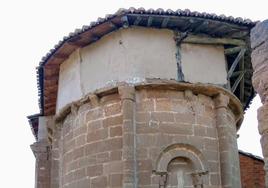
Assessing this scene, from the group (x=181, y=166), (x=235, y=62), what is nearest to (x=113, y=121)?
(x=181, y=166)

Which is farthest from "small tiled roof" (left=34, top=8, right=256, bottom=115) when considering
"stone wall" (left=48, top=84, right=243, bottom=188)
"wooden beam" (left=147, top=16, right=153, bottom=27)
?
"stone wall" (left=48, top=84, right=243, bottom=188)

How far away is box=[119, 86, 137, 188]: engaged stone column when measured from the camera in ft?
30.7

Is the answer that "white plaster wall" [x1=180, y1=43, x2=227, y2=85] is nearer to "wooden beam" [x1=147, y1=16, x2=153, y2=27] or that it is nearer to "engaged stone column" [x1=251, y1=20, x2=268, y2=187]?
"wooden beam" [x1=147, y1=16, x2=153, y2=27]

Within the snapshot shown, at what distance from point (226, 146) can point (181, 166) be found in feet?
3.38

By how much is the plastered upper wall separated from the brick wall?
5.47 metres

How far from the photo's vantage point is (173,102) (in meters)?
10.1

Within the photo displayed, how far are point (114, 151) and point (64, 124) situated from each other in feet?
6.89

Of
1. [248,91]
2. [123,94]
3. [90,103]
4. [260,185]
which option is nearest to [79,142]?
[90,103]

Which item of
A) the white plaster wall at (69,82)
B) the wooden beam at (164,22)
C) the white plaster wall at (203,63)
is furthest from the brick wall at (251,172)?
the wooden beam at (164,22)

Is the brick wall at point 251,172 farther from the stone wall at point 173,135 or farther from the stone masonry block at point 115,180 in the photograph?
the stone masonry block at point 115,180

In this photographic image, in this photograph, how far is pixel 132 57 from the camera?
10.4 meters

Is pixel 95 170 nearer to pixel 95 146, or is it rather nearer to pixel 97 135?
pixel 95 146

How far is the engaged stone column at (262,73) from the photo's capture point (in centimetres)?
391

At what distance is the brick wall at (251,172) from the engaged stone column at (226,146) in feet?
16.6
